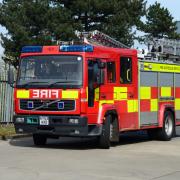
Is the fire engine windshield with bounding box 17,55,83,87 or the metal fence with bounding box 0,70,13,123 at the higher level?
the fire engine windshield with bounding box 17,55,83,87

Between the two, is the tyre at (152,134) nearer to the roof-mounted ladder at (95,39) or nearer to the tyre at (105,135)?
the roof-mounted ladder at (95,39)

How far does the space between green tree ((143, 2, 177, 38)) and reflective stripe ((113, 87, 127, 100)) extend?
39.8 m

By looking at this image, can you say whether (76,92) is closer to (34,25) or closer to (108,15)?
(34,25)

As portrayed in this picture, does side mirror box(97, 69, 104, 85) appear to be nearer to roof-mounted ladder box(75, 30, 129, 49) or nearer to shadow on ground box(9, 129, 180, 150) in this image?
shadow on ground box(9, 129, 180, 150)

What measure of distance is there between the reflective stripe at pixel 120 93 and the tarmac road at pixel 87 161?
4.47 ft

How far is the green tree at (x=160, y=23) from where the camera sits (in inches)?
2190

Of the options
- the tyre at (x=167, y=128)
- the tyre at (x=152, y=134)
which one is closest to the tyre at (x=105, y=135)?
the tyre at (x=167, y=128)

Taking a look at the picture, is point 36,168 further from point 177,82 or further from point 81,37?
point 177,82

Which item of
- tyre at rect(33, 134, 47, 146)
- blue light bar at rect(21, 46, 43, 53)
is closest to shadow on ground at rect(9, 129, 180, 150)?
tyre at rect(33, 134, 47, 146)

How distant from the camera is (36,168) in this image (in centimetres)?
1110

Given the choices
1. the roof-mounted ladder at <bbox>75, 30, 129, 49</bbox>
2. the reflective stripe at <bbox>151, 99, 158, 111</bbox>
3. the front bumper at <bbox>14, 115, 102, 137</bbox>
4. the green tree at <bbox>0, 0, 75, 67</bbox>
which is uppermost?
the green tree at <bbox>0, 0, 75, 67</bbox>

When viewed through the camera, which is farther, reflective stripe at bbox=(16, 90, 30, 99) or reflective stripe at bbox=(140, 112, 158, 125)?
reflective stripe at bbox=(140, 112, 158, 125)

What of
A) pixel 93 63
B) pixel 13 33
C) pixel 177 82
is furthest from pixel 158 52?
pixel 13 33

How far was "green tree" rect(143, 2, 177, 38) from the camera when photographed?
55625 mm
